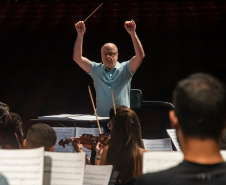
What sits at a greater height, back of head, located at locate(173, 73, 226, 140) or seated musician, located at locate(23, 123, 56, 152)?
back of head, located at locate(173, 73, 226, 140)

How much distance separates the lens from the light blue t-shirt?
3078 mm

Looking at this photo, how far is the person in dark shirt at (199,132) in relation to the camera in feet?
3.02

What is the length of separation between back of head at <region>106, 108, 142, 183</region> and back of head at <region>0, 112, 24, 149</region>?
0.51 meters

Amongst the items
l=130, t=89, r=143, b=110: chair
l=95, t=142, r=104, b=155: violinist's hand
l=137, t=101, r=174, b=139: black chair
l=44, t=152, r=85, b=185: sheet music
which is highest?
l=44, t=152, r=85, b=185: sheet music

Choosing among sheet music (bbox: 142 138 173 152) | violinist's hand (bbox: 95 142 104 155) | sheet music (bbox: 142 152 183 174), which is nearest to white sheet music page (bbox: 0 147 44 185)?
sheet music (bbox: 142 152 183 174)

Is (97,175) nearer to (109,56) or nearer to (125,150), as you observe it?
(125,150)

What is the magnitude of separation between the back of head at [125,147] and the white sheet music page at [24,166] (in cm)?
59

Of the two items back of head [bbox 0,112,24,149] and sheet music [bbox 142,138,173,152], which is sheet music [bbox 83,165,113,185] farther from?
sheet music [bbox 142,138,173,152]

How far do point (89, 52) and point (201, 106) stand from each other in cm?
479

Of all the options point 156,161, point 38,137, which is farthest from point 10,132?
point 156,161

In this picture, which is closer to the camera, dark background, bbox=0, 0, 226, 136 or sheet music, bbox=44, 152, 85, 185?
sheet music, bbox=44, 152, 85, 185

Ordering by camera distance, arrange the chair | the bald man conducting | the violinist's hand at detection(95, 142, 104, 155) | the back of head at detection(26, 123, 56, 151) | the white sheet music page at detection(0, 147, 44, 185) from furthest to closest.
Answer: the chair
the bald man conducting
the violinist's hand at detection(95, 142, 104, 155)
the back of head at detection(26, 123, 56, 151)
the white sheet music page at detection(0, 147, 44, 185)

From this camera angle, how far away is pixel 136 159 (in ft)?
6.69

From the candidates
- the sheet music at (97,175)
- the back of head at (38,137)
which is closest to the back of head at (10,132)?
the back of head at (38,137)
